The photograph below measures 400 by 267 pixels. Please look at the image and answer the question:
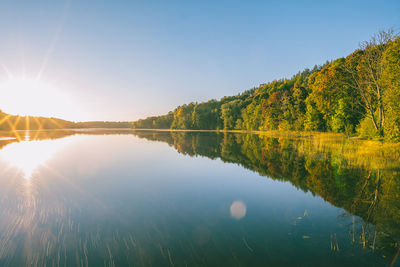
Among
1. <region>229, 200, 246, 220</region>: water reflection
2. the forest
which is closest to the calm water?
<region>229, 200, 246, 220</region>: water reflection

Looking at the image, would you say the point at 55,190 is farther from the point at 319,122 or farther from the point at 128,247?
the point at 319,122

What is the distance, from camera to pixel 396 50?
23.2 meters

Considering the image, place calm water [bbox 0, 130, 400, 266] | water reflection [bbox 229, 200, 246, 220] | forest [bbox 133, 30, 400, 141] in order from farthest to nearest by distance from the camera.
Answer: forest [bbox 133, 30, 400, 141]
water reflection [bbox 229, 200, 246, 220]
calm water [bbox 0, 130, 400, 266]

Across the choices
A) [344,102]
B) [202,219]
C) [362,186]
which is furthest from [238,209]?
[344,102]

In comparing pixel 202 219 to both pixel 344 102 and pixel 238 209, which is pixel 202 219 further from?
pixel 344 102

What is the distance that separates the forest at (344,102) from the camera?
2314 centimetres

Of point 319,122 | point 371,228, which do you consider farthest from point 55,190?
point 319,122

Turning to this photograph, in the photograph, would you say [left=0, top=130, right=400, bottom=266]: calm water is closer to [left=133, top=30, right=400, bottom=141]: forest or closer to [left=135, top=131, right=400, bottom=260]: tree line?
[left=135, top=131, right=400, bottom=260]: tree line

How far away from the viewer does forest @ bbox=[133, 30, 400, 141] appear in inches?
911

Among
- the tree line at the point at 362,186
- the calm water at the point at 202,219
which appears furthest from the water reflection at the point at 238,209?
the tree line at the point at 362,186

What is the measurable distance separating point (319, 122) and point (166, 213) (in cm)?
6026

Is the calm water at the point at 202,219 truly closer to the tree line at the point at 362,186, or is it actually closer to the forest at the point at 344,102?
the tree line at the point at 362,186

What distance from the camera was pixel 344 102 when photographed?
146 ft

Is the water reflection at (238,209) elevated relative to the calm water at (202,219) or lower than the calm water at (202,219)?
lower
